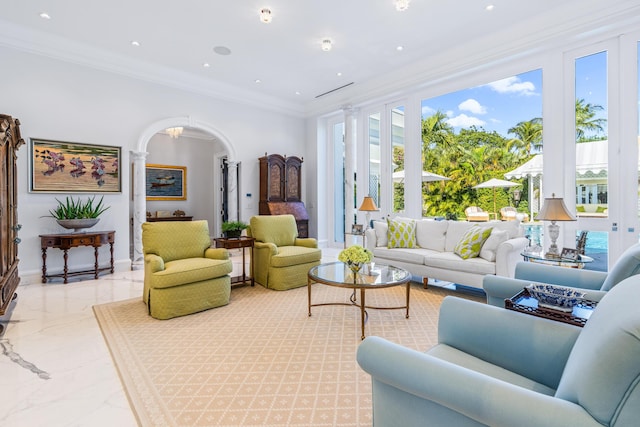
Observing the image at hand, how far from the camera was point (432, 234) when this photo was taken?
4.64 metres

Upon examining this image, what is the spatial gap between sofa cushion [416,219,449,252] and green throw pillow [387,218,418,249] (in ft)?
0.37

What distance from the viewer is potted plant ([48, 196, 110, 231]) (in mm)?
4594

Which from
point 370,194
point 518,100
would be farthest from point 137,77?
point 518,100

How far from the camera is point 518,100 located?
15.5 feet

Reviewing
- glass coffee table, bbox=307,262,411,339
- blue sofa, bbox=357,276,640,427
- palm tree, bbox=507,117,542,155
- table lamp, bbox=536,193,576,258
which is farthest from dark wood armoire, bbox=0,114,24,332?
palm tree, bbox=507,117,542,155

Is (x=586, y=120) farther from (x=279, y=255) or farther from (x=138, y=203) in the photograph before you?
(x=138, y=203)

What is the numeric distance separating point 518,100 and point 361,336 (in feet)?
13.7

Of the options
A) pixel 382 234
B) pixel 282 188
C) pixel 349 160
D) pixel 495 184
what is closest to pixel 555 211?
pixel 495 184

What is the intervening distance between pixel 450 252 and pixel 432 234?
382 mm

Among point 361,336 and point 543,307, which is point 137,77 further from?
point 543,307

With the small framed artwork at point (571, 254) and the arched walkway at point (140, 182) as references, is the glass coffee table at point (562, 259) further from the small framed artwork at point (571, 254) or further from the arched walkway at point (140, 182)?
the arched walkway at point (140, 182)

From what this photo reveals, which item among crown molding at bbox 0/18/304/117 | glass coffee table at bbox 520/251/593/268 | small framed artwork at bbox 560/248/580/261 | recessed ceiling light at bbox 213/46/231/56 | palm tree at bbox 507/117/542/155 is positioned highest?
recessed ceiling light at bbox 213/46/231/56

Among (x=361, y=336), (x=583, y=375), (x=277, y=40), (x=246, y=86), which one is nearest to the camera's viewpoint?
(x=583, y=375)

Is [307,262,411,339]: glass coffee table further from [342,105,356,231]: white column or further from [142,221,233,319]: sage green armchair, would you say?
[342,105,356,231]: white column
